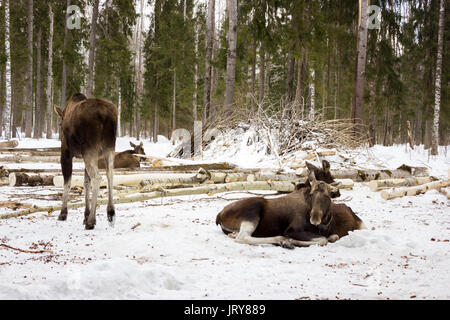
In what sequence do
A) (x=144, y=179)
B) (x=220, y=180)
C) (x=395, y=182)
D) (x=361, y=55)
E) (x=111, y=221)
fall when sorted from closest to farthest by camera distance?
(x=111, y=221), (x=144, y=179), (x=220, y=180), (x=395, y=182), (x=361, y=55)

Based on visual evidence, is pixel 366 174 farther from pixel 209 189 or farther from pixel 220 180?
pixel 209 189

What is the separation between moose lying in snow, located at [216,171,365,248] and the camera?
5184mm

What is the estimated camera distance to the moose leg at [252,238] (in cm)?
508

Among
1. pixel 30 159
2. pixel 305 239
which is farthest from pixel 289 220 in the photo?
pixel 30 159

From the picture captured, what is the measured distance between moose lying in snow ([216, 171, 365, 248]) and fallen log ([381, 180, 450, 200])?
3.06 meters

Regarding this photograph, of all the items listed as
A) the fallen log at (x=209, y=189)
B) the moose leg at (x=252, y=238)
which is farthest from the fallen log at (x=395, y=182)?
the moose leg at (x=252, y=238)

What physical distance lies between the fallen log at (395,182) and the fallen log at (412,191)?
24.5 inches

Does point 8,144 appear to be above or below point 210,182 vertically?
above

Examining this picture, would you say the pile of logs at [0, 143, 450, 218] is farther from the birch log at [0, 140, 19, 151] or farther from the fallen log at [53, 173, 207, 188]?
the birch log at [0, 140, 19, 151]

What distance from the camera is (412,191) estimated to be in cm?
857

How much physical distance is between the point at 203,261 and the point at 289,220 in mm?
1607

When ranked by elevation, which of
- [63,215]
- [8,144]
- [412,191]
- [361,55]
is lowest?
[63,215]

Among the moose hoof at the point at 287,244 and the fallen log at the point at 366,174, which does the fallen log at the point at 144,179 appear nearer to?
the fallen log at the point at 366,174
